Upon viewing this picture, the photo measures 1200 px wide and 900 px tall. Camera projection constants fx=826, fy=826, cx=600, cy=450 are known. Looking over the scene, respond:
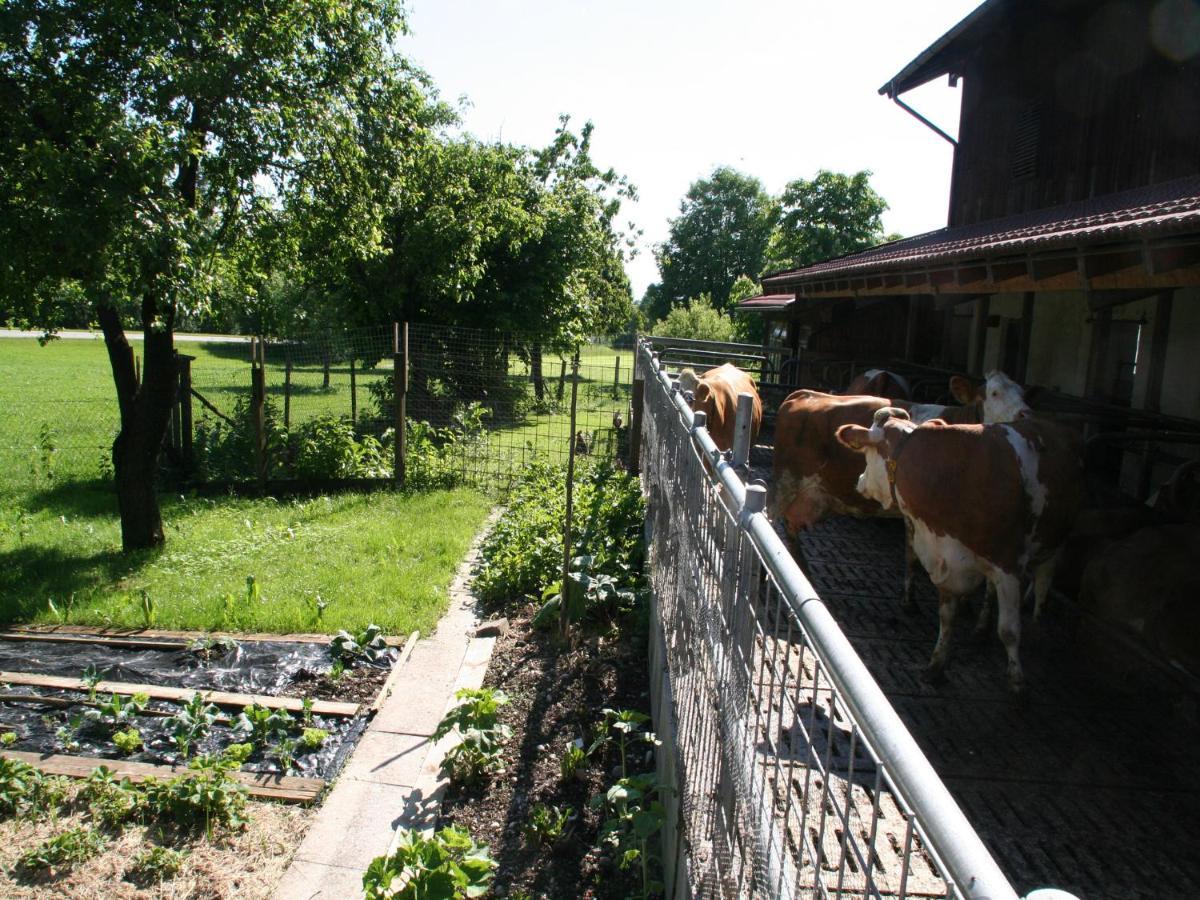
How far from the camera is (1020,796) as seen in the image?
3.66m

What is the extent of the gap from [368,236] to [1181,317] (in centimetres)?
806

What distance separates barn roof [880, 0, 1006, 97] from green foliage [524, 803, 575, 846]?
10.0 metres

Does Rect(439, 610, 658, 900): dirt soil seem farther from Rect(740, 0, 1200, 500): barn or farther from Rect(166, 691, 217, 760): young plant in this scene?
Rect(740, 0, 1200, 500): barn

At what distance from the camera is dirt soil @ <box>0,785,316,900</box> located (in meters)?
3.50

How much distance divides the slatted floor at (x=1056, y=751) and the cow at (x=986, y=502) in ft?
0.90

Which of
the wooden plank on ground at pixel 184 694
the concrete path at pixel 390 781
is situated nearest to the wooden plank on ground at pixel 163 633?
the concrete path at pixel 390 781

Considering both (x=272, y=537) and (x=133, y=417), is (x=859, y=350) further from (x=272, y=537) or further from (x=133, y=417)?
(x=133, y=417)

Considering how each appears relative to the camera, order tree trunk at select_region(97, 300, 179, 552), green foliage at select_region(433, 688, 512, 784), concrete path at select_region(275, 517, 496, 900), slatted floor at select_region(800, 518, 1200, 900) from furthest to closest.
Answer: tree trunk at select_region(97, 300, 179, 552) < green foliage at select_region(433, 688, 512, 784) < concrete path at select_region(275, 517, 496, 900) < slatted floor at select_region(800, 518, 1200, 900)

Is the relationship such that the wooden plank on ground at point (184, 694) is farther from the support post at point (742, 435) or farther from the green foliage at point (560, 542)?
the support post at point (742, 435)

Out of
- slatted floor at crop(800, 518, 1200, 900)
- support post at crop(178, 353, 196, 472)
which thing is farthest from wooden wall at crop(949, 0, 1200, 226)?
support post at crop(178, 353, 196, 472)

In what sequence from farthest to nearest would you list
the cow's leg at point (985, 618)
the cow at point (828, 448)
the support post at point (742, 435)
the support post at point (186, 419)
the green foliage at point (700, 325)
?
the green foliage at point (700, 325) < the support post at point (186, 419) < the cow at point (828, 448) < the cow's leg at point (985, 618) < the support post at point (742, 435)

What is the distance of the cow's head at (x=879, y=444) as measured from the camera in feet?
16.2

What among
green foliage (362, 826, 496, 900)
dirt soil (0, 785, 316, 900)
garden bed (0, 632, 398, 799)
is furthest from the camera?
garden bed (0, 632, 398, 799)

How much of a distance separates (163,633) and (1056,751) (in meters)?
5.84
